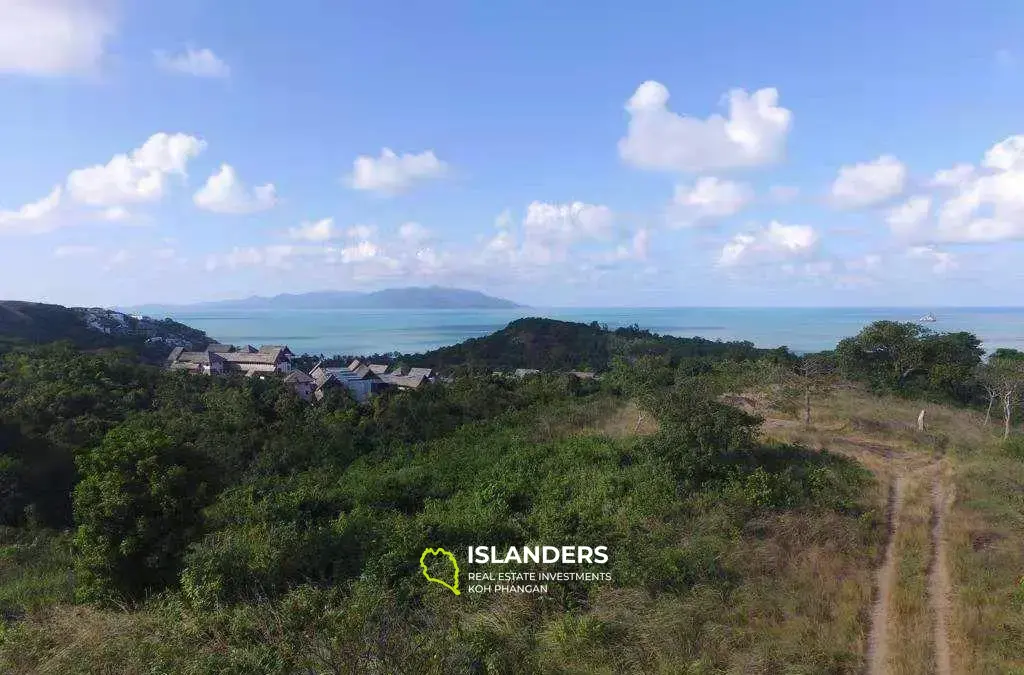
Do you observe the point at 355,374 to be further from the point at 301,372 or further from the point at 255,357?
the point at 255,357

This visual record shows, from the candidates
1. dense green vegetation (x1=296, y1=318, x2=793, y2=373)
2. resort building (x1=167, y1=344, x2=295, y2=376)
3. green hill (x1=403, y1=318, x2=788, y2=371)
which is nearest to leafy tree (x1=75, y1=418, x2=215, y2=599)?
resort building (x1=167, y1=344, x2=295, y2=376)

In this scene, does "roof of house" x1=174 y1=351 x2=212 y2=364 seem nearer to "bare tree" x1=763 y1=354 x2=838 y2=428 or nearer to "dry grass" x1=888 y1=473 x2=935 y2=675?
"bare tree" x1=763 y1=354 x2=838 y2=428

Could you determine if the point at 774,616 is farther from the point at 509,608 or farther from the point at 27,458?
the point at 27,458

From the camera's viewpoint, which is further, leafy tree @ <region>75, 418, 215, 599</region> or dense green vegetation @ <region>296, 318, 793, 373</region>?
dense green vegetation @ <region>296, 318, 793, 373</region>

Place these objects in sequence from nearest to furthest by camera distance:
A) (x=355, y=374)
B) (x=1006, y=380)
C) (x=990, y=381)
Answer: (x=1006, y=380) → (x=990, y=381) → (x=355, y=374)

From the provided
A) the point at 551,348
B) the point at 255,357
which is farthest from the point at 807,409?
the point at 551,348

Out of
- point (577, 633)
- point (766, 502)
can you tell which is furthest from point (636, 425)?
point (577, 633)

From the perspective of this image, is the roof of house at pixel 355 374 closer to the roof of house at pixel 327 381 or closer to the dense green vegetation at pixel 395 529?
the roof of house at pixel 327 381
